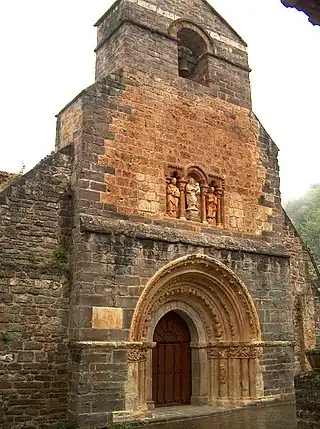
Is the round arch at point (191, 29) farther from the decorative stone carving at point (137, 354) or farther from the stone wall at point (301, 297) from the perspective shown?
the decorative stone carving at point (137, 354)

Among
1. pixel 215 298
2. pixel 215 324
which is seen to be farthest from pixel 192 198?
pixel 215 324

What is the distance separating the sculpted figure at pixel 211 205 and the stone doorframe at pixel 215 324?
106 centimetres

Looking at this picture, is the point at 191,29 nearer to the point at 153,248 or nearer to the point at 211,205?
the point at 211,205

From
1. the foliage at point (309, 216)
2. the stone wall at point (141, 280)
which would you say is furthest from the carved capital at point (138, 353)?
the foliage at point (309, 216)

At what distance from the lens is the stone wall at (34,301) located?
25.4ft

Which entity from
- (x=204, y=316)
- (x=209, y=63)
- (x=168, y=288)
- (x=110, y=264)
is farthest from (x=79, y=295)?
(x=209, y=63)

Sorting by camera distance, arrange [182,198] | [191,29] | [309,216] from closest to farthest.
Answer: [182,198]
[191,29]
[309,216]

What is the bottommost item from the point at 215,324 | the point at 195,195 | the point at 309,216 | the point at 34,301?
the point at 215,324

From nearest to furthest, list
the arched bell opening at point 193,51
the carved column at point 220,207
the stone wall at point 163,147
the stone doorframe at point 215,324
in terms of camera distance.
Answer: the stone wall at point 163,147 → the stone doorframe at point 215,324 → the carved column at point 220,207 → the arched bell opening at point 193,51

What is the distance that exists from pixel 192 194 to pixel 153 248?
68.1 inches

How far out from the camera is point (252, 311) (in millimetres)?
10133

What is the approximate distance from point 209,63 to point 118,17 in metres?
2.41

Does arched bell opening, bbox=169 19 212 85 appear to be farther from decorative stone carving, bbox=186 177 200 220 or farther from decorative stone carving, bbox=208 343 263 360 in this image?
decorative stone carving, bbox=208 343 263 360

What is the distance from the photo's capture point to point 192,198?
1022 cm
